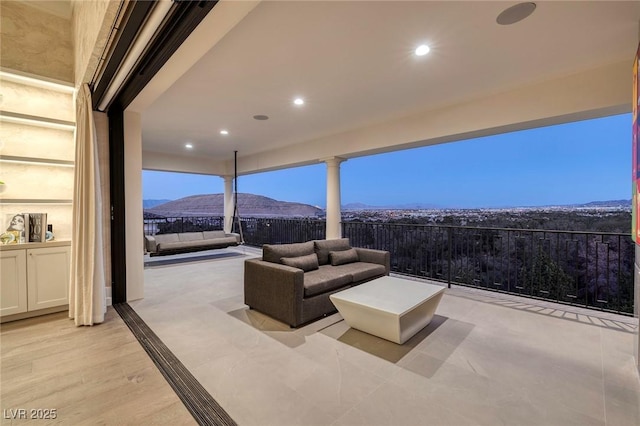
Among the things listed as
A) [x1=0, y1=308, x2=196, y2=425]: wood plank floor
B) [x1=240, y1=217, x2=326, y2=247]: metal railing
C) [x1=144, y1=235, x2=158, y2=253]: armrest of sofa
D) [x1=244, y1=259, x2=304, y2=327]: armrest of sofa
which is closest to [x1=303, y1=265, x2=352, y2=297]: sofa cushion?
[x1=244, y1=259, x2=304, y2=327]: armrest of sofa

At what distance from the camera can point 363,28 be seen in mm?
2207

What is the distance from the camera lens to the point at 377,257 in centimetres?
394

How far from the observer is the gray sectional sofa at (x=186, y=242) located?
215 inches

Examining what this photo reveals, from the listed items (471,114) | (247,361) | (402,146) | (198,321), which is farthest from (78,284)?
(471,114)

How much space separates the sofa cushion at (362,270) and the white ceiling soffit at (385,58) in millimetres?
2111

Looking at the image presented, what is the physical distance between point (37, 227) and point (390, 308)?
382cm

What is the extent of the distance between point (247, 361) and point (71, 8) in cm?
424

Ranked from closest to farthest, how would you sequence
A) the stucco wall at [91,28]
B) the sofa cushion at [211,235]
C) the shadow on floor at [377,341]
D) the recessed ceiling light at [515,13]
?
1. the stucco wall at [91,28]
2. the recessed ceiling light at [515,13]
3. the shadow on floor at [377,341]
4. the sofa cushion at [211,235]

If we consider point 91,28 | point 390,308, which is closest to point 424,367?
point 390,308

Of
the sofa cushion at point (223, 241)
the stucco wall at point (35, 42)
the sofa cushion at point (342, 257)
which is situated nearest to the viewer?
the stucco wall at point (35, 42)

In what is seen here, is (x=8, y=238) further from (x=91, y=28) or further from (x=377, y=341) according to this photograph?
(x=377, y=341)

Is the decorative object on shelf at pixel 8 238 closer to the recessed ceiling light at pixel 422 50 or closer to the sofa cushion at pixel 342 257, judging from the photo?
the sofa cushion at pixel 342 257

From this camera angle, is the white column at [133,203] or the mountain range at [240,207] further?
the mountain range at [240,207]

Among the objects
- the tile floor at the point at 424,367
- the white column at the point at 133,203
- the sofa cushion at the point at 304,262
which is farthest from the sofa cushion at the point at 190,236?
the sofa cushion at the point at 304,262
